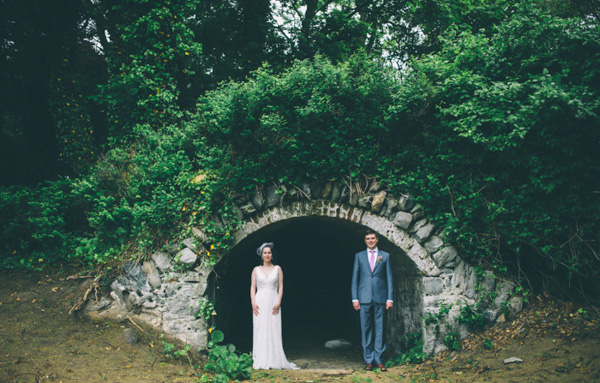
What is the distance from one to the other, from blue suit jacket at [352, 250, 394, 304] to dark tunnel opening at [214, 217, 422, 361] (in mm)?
681

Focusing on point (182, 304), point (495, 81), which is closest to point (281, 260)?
point (182, 304)

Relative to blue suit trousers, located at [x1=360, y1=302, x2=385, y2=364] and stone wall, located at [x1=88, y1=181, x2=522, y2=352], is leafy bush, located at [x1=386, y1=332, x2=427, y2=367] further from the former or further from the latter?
blue suit trousers, located at [x1=360, y1=302, x2=385, y2=364]

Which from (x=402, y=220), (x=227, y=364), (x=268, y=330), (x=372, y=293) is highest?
(x=402, y=220)

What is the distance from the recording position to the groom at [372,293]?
19.7ft

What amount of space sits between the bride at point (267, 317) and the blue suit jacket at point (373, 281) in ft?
4.17

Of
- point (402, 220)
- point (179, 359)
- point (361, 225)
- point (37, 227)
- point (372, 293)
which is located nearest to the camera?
point (179, 359)

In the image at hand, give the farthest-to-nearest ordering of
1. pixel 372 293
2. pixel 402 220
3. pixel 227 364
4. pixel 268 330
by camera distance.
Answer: pixel 402 220 < pixel 268 330 < pixel 372 293 < pixel 227 364

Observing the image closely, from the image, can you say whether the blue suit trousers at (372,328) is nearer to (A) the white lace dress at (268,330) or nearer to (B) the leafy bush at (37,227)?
(A) the white lace dress at (268,330)

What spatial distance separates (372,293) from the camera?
19.8 feet

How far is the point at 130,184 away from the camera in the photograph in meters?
6.79

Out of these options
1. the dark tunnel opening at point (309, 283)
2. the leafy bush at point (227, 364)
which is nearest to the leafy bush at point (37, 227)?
the dark tunnel opening at point (309, 283)

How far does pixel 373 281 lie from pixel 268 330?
1.86m

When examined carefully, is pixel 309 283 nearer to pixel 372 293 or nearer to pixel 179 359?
pixel 372 293

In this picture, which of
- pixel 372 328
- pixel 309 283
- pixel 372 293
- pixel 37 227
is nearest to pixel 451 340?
pixel 372 328
